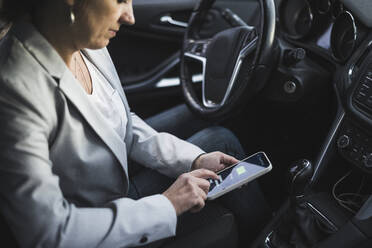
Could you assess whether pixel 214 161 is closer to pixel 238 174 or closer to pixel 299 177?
pixel 238 174

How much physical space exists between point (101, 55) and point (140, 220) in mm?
467

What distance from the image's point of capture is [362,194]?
1.13 metres

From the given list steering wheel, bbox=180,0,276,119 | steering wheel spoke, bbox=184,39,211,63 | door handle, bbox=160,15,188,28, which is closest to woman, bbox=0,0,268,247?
steering wheel, bbox=180,0,276,119

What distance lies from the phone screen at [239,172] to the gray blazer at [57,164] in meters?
0.16

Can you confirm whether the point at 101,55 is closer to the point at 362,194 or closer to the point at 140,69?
the point at 362,194

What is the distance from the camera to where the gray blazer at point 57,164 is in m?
0.69

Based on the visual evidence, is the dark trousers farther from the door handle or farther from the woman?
the door handle

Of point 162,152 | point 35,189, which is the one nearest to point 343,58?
point 162,152

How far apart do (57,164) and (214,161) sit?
43 cm

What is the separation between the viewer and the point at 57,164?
80 cm

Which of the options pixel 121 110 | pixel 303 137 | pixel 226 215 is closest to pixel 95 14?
pixel 121 110

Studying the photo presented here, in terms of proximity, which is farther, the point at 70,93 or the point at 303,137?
the point at 303,137

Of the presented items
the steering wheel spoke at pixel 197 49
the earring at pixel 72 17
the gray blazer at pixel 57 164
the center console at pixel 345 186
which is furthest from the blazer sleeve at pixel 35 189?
the steering wheel spoke at pixel 197 49

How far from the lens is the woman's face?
74 cm
